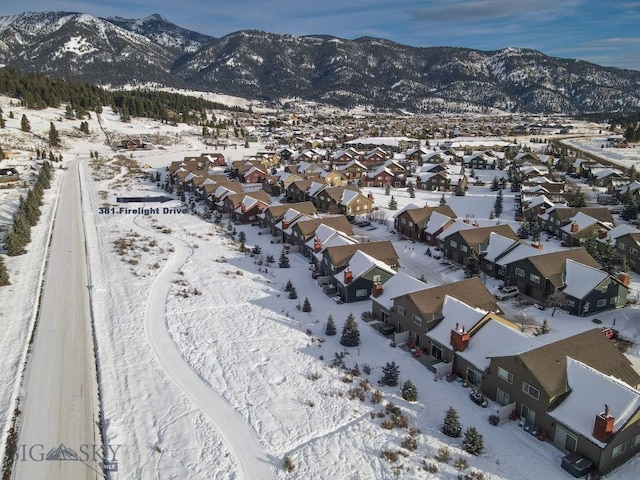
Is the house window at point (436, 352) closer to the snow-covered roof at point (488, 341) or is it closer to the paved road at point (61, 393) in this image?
the snow-covered roof at point (488, 341)

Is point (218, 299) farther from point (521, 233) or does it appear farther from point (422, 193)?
point (422, 193)

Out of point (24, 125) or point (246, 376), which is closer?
point (246, 376)

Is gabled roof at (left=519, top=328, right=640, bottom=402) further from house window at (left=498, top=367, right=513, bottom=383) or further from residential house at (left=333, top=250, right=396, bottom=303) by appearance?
residential house at (left=333, top=250, right=396, bottom=303)

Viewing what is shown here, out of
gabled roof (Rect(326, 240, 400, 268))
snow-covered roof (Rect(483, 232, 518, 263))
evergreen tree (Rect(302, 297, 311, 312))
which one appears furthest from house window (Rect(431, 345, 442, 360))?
snow-covered roof (Rect(483, 232, 518, 263))

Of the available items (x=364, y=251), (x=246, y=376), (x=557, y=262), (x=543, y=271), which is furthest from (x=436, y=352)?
(x=557, y=262)

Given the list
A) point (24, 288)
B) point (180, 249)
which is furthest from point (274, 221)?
point (24, 288)

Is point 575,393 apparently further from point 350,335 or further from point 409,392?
point 350,335
